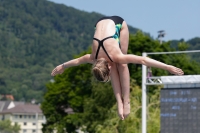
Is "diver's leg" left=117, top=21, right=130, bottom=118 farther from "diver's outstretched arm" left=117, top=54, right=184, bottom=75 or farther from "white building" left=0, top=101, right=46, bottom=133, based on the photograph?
"white building" left=0, top=101, right=46, bottom=133

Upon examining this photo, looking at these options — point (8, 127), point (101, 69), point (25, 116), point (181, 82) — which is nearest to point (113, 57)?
point (101, 69)

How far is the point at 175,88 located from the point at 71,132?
120 feet

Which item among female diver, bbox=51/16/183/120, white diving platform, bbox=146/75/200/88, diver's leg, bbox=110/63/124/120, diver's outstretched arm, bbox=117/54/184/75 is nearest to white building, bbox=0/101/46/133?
white diving platform, bbox=146/75/200/88

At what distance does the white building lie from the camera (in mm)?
156000

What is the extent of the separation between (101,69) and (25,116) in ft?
501

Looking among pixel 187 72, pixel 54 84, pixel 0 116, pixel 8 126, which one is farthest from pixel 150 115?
pixel 0 116

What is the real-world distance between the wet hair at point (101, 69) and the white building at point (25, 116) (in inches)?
5771

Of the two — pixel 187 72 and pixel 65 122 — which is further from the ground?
pixel 187 72

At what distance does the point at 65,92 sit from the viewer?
59250mm

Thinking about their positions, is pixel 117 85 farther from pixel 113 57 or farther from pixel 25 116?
pixel 25 116

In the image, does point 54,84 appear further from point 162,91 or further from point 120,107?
point 120,107

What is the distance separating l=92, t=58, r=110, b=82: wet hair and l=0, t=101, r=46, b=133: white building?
5771 inches

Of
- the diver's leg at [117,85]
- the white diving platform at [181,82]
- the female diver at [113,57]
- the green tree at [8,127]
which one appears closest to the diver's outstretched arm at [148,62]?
the female diver at [113,57]

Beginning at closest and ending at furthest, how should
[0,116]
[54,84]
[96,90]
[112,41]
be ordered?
1. [112,41]
2. [96,90]
3. [54,84]
4. [0,116]
